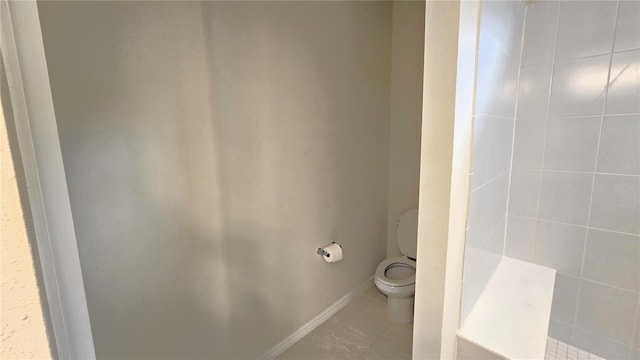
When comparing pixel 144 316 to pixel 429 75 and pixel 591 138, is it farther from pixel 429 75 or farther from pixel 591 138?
pixel 591 138

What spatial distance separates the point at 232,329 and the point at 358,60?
1.95 meters

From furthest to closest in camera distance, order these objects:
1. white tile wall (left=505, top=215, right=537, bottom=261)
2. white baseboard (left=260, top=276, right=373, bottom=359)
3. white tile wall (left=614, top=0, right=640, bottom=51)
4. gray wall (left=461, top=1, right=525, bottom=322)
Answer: white baseboard (left=260, top=276, right=373, bottom=359), white tile wall (left=505, top=215, right=537, bottom=261), white tile wall (left=614, top=0, right=640, bottom=51), gray wall (left=461, top=1, right=525, bottom=322)

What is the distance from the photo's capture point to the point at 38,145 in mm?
341

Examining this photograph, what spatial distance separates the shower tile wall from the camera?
128 cm

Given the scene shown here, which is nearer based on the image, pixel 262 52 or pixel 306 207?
pixel 262 52

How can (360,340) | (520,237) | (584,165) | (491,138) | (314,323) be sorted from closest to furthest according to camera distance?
(491,138)
(584,165)
(520,237)
(360,340)
(314,323)

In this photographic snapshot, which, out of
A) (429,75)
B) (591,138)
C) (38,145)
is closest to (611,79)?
(591,138)

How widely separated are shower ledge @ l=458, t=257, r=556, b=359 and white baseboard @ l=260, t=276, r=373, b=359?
116 centimetres

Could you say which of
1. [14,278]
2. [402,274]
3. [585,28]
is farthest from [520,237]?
[14,278]

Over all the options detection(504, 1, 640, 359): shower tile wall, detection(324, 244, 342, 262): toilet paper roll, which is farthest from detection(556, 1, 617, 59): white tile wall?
detection(324, 244, 342, 262): toilet paper roll

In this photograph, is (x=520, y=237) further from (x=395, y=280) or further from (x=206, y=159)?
(x=206, y=159)

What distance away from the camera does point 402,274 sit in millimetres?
2273

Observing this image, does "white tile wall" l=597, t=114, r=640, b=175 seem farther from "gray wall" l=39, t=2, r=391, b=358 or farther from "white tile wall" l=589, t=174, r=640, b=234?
"gray wall" l=39, t=2, r=391, b=358

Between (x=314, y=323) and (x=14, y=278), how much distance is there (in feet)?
6.53
